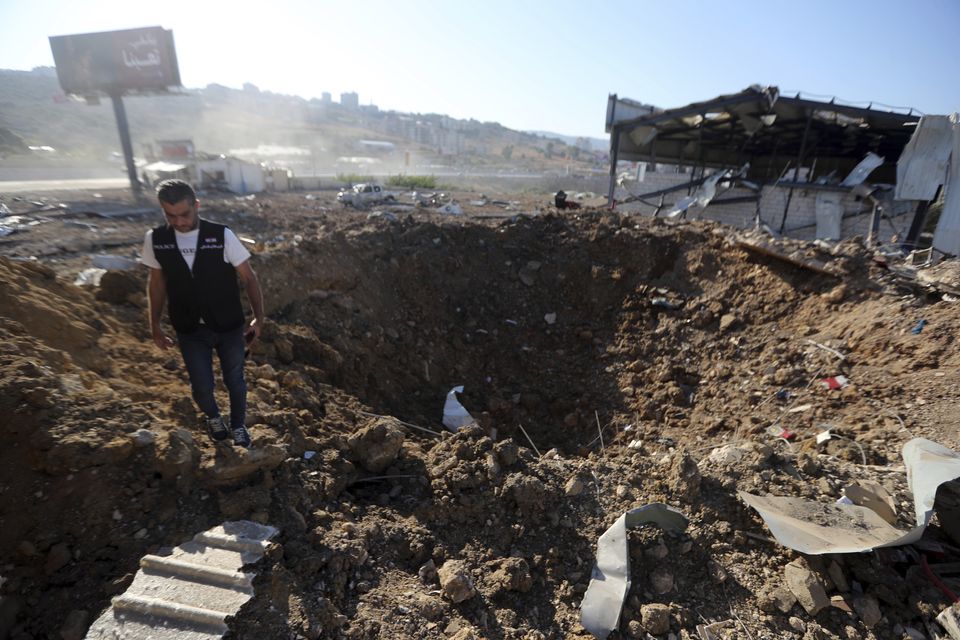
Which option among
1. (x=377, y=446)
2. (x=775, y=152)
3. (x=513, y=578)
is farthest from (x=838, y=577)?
(x=775, y=152)

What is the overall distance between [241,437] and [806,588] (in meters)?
3.19

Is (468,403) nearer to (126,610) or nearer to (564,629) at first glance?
(564,629)

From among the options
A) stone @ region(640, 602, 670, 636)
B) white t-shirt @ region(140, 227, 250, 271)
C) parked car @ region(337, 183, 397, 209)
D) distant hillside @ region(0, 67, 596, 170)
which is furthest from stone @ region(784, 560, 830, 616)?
distant hillside @ region(0, 67, 596, 170)

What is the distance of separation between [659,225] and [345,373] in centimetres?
586

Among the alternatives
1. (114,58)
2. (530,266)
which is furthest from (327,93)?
(530,266)

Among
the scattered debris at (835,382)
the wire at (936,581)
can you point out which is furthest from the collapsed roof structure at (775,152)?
the wire at (936,581)

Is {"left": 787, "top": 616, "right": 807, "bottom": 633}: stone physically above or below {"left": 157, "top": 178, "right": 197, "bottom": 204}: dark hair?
below

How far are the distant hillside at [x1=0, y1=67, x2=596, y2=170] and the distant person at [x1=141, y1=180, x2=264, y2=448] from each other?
937 inches

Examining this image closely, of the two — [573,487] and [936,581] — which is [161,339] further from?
[936,581]

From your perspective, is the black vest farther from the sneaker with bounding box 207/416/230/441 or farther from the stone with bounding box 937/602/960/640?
the stone with bounding box 937/602/960/640

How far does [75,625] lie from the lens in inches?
70.9

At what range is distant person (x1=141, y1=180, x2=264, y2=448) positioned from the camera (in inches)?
97.0

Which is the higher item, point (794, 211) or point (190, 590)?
point (794, 211)

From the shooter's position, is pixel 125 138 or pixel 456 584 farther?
pixel 125 138
